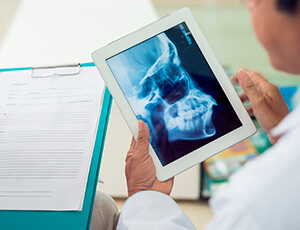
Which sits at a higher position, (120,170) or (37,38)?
(37,38)

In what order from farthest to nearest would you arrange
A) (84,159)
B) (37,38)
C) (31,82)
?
(37,38) → (31,82) → (84,159)

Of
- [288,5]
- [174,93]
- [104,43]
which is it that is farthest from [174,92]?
[104,43]

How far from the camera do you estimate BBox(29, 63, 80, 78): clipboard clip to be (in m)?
0.86

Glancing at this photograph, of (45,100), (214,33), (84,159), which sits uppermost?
(45,100)

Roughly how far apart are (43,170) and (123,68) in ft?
0.98

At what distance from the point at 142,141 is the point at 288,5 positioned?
Answer: 0.43 m

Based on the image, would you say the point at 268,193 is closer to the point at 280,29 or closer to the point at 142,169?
the point at 280,29

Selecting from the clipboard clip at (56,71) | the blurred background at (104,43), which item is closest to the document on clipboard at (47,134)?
the clipboard clip at (56,71)

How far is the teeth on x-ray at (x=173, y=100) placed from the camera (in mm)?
778

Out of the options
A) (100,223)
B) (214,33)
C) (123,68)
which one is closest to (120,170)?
(100,223)

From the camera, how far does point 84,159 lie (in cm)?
74

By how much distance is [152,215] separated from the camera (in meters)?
0.67

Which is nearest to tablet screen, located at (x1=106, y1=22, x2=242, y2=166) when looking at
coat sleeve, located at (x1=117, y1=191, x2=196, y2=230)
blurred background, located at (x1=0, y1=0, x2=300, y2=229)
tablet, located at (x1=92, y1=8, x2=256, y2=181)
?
tablet, located at (x1=92, y1=8, x2=256, y2=181)

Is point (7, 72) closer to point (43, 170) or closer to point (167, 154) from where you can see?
point (43, 170)
